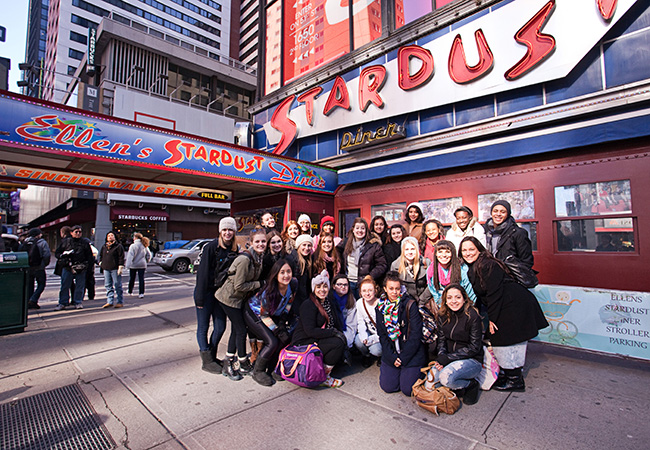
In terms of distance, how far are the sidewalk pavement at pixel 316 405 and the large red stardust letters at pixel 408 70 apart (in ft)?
20.6

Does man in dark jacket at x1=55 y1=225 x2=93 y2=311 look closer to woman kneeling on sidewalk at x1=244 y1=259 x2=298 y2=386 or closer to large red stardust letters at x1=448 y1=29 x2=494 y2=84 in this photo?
woman kneeling on sidewalk at x1=244 y1=259 x2=298 y2=386

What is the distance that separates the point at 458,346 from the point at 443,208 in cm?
458

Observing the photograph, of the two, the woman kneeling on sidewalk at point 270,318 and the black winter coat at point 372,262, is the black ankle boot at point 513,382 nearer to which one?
the black winter coat at point 372,262

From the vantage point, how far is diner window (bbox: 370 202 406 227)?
8094 mm

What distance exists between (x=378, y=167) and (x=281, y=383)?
20.4 feet

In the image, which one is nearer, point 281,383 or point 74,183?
point 281,383

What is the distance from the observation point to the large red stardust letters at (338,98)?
9.34 m

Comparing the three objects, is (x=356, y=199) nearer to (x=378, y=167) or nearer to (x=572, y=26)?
(x=378, y=167)

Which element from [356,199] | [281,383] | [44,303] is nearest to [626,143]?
[356,199]

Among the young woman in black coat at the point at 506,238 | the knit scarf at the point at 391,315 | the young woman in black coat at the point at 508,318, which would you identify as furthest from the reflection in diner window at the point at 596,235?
the knit scarf at the point at 391,315

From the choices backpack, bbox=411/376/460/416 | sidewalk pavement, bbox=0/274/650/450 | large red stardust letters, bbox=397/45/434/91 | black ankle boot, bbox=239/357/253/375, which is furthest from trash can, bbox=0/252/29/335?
large red stardust letters, bbox=397/45/434/91

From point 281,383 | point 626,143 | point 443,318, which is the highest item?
point 626,143

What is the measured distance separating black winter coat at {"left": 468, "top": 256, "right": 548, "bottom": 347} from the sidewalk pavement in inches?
23.2

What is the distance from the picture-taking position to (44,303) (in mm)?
7461
